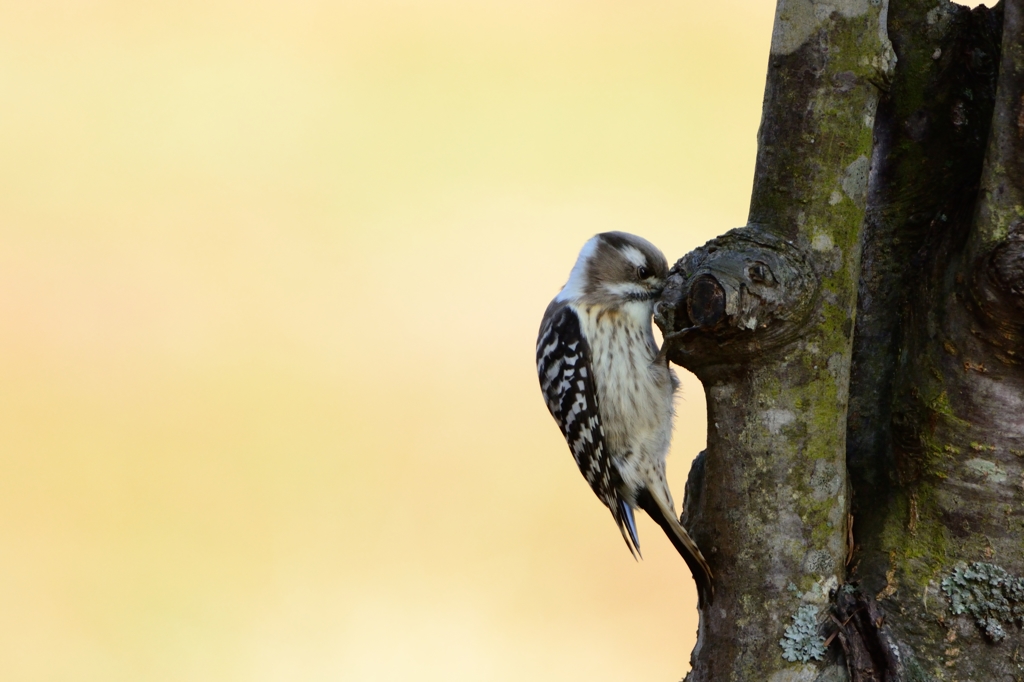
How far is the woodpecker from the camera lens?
13.3 ft

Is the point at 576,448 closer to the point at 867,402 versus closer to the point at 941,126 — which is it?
the point at 867,402

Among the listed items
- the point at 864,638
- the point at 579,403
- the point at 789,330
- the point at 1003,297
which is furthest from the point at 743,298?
the point at 579,403

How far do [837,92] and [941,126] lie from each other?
0.39 metres

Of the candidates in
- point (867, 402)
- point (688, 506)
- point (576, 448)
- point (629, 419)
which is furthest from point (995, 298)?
point (576, 448)

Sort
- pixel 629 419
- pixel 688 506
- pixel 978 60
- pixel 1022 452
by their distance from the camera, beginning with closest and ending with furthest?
pixel 1022 452 < pixel 978 60 < pixel 688 506 < pixel 629 419

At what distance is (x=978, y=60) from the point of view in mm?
2330

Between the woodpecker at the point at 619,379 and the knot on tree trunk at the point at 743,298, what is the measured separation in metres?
1.75

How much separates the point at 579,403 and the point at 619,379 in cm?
22

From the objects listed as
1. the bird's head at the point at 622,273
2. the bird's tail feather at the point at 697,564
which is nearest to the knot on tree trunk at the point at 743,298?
the bird's tail feather at the point at 697,564

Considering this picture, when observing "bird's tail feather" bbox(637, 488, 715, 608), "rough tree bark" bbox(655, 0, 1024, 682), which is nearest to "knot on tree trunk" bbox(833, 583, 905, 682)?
"rough tree bark" bbox(655, 0, 1024, 682)

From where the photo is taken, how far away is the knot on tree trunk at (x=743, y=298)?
6.95 ft

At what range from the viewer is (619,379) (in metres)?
4.05

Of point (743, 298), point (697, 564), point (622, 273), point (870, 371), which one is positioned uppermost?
point (622, 273)

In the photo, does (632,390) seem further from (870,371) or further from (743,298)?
(743,298)
